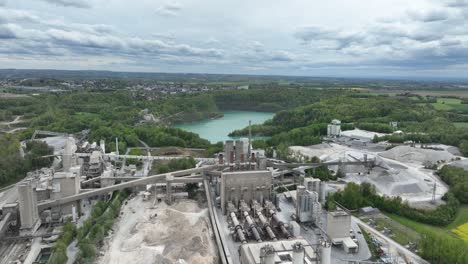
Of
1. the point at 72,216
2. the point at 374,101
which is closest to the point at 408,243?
the point at 72,216

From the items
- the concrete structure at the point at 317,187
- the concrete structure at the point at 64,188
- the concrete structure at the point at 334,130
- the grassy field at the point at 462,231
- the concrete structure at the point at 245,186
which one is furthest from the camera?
the concrete structure at the point at 334,130

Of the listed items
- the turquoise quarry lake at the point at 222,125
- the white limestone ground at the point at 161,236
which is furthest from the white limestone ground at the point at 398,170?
the turquoise quarry lake at the point at 222,125

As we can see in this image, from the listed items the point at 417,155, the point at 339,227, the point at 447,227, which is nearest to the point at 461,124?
the point at 417,155

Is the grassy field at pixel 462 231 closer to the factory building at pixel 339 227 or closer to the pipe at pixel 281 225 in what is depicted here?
the factory building at pixel 339 227

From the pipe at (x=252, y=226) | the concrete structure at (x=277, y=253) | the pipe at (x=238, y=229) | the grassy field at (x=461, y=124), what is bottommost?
the pipe at (x=238, y=229)

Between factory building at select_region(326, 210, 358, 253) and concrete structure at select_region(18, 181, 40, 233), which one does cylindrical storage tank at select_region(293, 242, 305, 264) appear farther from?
concrete structure at select_region(18, 181, 40, 233)

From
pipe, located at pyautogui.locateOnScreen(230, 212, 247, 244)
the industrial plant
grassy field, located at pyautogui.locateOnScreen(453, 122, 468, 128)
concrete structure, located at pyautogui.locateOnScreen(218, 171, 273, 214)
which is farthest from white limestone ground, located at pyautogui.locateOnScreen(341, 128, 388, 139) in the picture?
pipe, located at pyautogui.locateOnScreen(230, 212, 247, 244)
